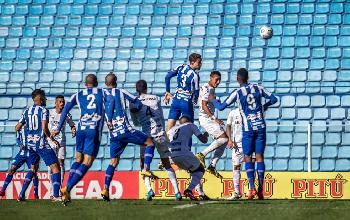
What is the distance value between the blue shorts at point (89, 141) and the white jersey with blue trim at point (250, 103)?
86.4 inches

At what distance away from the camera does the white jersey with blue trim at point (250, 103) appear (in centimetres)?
1302

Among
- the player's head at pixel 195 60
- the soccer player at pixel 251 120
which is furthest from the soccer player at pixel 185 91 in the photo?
the soccer player at pixel 251 120

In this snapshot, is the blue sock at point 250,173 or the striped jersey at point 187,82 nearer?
the blue sock at point 250,173

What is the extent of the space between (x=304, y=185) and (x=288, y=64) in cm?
423

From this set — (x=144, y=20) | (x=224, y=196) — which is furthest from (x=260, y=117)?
(x=144, y=20)

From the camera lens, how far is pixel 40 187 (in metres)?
18.3

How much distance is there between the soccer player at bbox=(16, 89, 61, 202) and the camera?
Answer: 14.3m

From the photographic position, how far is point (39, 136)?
14.5 meters

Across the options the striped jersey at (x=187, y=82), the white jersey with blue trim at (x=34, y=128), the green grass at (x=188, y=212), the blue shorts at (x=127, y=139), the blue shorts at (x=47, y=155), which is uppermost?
the striped jersey at (x=187, y=82)

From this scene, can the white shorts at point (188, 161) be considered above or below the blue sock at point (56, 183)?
above

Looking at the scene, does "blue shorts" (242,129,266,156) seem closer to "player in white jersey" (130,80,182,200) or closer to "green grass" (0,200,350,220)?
"player in white jersey" (130,80,182,200)

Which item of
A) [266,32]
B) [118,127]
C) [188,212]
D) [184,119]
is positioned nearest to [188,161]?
[184,119]

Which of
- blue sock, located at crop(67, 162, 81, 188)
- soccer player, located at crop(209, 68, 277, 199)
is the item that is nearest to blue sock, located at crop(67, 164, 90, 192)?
blue sock, located at crop(67, 162, 81, 188)

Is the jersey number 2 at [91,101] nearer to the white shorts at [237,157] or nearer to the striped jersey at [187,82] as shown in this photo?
the striped jersey at [187,82]
